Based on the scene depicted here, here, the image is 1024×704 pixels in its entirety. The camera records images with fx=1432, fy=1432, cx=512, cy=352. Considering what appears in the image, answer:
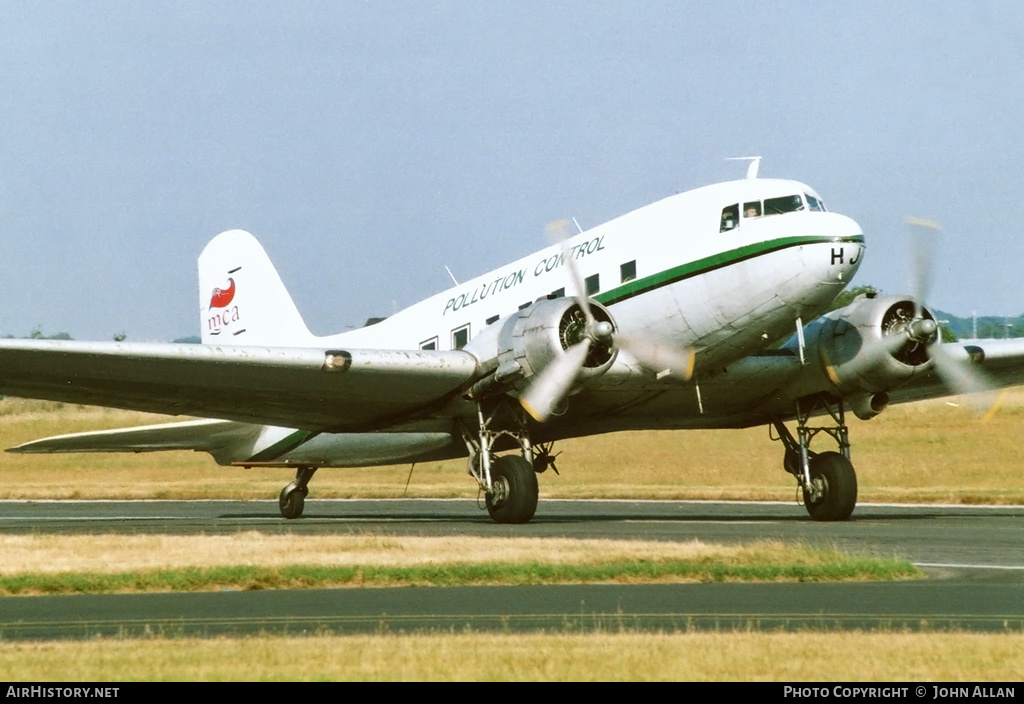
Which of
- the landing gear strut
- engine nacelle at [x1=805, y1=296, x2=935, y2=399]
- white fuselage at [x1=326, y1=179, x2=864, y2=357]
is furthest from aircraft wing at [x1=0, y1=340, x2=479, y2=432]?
engine nacelle at [x1=805, y1=296, x2=935, y2=399]

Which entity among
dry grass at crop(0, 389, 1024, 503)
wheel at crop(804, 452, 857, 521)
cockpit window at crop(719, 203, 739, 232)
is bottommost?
dry grass at crop(0, 389, 1024, 503)

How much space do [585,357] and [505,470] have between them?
2.43 metres

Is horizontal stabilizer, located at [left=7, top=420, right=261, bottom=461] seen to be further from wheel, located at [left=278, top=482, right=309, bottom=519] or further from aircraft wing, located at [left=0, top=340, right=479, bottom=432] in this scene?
aircraft wing, located at [left=0, top=340, right=479, bottom=432]

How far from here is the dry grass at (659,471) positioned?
3869 centimetres

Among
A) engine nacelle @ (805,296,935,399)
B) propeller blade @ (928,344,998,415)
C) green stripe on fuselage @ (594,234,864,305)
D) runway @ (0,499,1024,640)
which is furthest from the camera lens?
propeller blade @ (928,344,998,415)

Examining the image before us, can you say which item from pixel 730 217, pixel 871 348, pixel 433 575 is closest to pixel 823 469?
pixel 871 348

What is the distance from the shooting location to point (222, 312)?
96.0ft

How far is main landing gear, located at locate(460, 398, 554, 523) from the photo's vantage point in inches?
852

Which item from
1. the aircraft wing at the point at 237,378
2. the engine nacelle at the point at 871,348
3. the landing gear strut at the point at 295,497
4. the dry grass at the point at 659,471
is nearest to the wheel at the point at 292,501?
the landing gear strut at the point at 295,497

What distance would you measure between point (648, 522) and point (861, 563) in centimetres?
875

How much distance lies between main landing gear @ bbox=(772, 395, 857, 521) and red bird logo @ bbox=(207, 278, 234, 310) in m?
11.5

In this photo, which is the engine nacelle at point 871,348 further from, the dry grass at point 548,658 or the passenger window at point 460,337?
→ the dry grass at point 548,658
